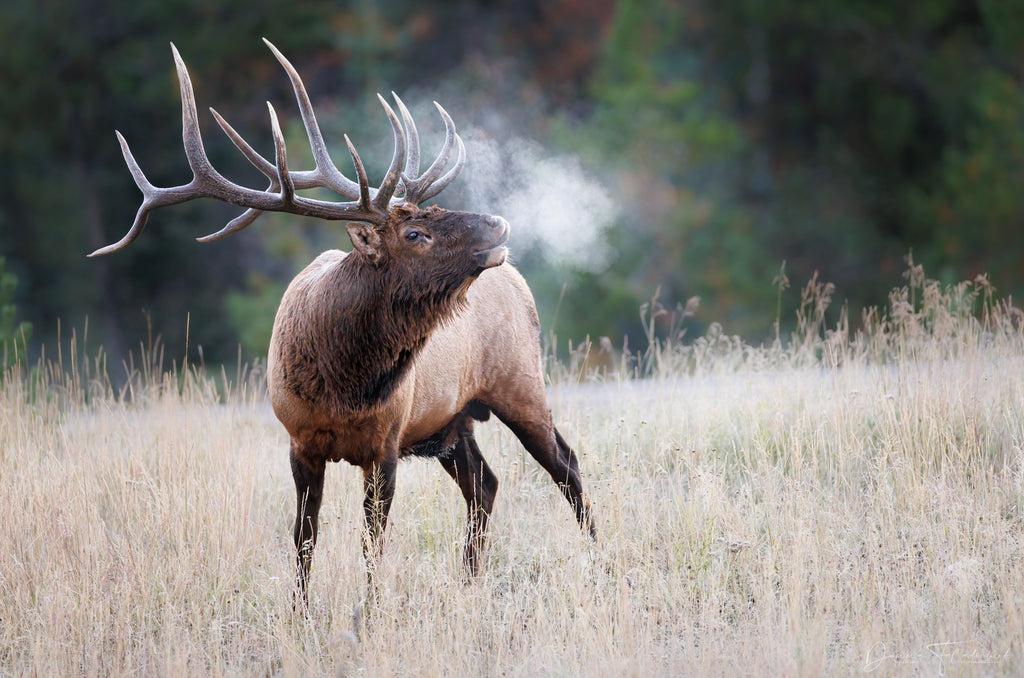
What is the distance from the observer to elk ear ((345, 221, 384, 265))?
439 centimetres

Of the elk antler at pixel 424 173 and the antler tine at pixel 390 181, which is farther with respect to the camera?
the elk antler at pixel 424 173

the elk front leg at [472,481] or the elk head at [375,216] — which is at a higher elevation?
the elk head at [375,216]

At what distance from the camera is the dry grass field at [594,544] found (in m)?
4.02

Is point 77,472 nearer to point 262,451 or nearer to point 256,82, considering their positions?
point 262,451

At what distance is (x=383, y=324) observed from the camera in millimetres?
4430

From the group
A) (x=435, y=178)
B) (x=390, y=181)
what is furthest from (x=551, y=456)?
(x=390, y=181)

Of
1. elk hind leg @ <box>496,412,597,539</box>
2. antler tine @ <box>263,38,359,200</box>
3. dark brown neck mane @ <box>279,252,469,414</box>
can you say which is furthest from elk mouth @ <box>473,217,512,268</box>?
elk hind leg @ <box>496,412,597,539</box>

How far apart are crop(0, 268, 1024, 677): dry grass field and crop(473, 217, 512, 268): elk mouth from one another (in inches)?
53.7

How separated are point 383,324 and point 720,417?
2.83 m

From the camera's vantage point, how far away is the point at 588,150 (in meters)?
13.9

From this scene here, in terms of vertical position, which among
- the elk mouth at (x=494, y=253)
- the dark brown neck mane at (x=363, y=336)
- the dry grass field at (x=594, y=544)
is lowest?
the dry grass field at (x=594, y=544)

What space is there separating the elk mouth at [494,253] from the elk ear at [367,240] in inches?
16.5

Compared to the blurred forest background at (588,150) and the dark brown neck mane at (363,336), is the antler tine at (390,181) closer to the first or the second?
the dark brown neck mane at (363,336)

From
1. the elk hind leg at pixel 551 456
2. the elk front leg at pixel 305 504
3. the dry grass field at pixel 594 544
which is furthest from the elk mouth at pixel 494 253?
the dry grass field at pixel 594 544
